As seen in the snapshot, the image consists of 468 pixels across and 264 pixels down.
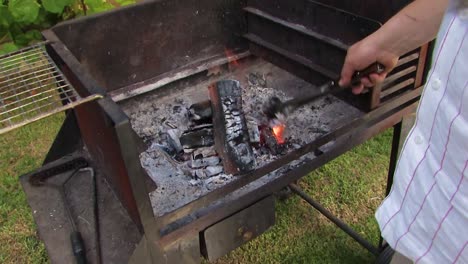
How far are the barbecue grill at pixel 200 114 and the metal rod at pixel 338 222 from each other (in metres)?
0.01

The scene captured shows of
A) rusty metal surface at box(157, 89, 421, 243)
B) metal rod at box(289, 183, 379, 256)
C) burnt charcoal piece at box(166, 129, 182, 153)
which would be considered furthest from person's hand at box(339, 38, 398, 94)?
metal rod at box(289, 183, 379, 256)

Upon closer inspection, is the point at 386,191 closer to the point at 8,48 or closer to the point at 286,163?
the point at 286,163

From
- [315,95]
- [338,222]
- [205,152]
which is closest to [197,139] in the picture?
[205,152]

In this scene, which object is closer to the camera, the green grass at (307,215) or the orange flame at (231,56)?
the orange flame at (231,56)

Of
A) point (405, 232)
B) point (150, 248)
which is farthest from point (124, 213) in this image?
point (405, 232)

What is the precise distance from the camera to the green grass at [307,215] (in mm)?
2275

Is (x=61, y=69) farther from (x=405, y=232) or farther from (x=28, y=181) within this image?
(x=405, y=232)

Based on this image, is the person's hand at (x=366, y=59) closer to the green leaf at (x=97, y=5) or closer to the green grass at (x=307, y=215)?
the green grass at (x=307, y=215)

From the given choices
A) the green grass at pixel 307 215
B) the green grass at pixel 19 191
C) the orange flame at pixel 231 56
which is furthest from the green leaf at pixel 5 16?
the orange flame at pixel 231 56

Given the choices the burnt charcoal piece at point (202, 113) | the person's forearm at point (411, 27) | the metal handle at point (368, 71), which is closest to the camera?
the person's forearm at point (411, 27)

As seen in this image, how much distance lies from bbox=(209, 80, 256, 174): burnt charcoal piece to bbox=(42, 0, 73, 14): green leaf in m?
1.77

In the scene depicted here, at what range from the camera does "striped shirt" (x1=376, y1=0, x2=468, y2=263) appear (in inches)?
35.8

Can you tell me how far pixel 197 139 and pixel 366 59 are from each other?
73 centimetres

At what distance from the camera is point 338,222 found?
87.4 inches
